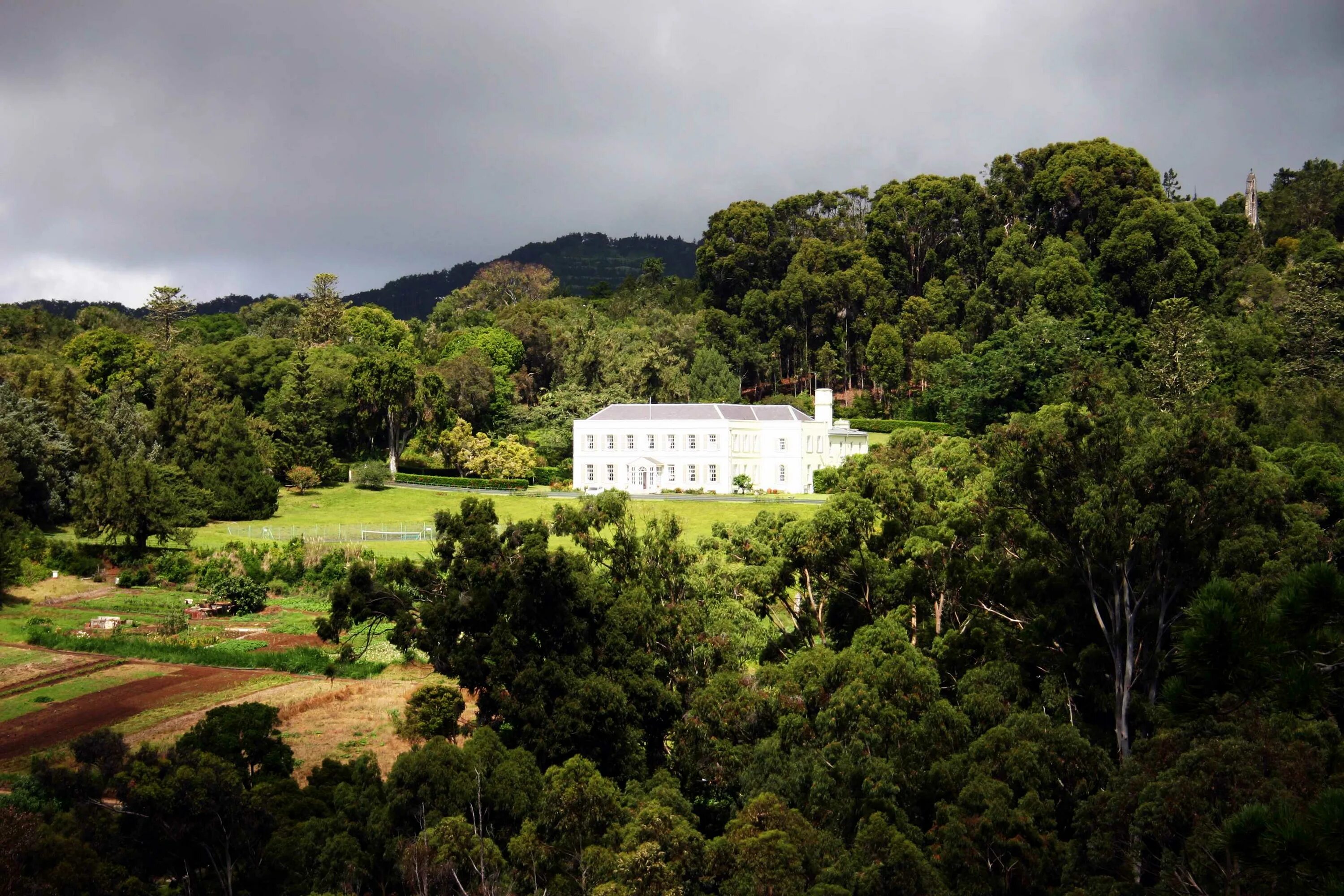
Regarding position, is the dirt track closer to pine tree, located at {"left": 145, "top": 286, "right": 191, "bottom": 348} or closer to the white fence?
the white fence

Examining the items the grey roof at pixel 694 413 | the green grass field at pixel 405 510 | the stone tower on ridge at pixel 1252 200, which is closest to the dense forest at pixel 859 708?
the green grass field at pixel 405 510

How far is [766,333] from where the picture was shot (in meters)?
80.9

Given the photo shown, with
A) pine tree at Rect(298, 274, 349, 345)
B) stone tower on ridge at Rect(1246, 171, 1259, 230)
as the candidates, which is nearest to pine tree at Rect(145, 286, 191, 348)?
pine tree at Rect(298, 274, 349, 345)

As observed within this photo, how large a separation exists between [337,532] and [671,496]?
58.2 feet

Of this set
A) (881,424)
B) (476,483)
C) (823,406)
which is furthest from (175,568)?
(881,424)

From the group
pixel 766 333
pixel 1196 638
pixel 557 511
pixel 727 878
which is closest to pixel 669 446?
pixel 766 333

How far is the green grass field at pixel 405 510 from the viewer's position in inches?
1646

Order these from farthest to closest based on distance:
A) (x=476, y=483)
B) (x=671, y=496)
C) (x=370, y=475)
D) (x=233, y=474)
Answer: (x=476, y=483) → (x=370, y=475) → (x=671, y=496) → (x=233, y=474)

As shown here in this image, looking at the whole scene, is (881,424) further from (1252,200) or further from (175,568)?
(1252,200)

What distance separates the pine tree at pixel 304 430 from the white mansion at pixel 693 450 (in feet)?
43.4

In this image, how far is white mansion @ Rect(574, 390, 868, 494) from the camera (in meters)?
57.2

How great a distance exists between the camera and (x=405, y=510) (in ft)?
163

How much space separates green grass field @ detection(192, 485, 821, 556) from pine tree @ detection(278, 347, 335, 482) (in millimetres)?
1610

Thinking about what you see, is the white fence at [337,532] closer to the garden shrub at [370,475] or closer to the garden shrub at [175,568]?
the garden shrub at [175,568]
